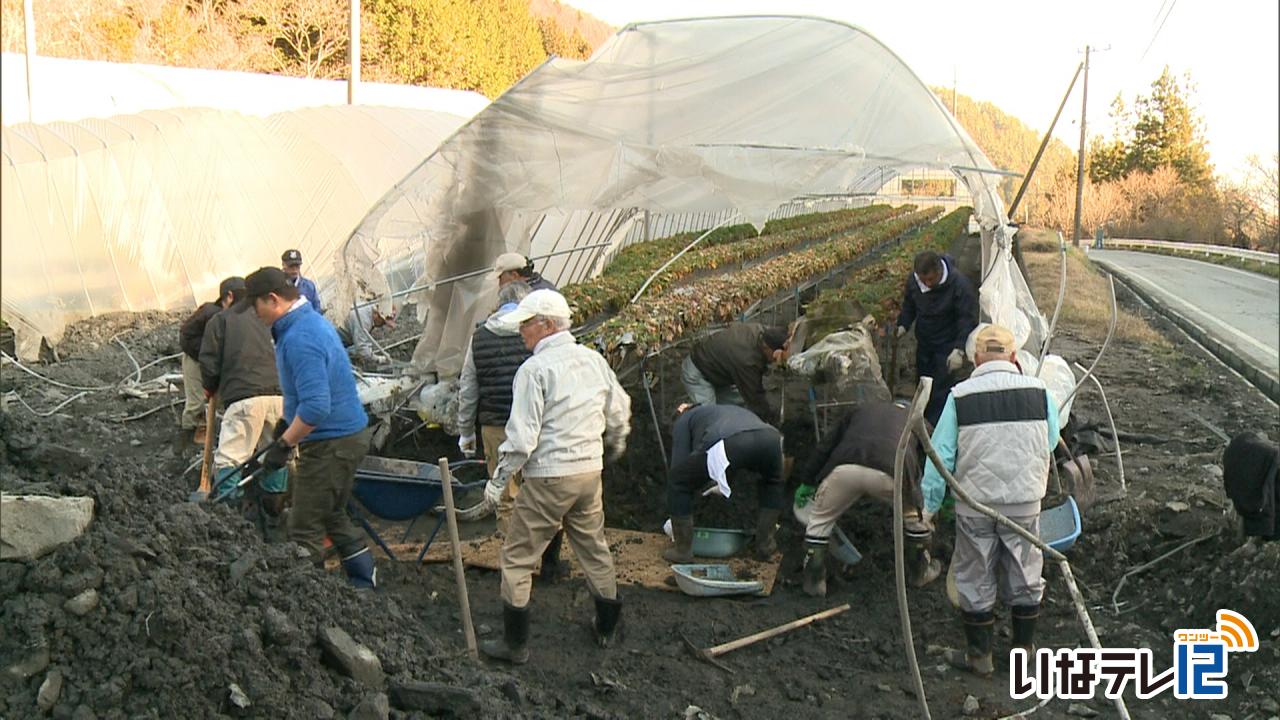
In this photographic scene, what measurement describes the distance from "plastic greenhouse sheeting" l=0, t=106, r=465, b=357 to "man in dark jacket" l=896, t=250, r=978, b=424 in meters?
6.18

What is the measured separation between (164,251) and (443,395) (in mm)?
8068

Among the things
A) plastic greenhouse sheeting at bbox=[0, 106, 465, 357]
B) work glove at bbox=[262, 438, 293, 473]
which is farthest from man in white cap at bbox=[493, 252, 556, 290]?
plastic greenhouse sheeting at bbox=[0, 106, 465, 357]

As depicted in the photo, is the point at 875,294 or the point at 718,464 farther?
the point at 875,294

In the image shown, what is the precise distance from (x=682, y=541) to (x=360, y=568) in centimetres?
209

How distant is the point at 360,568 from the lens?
5.30 m

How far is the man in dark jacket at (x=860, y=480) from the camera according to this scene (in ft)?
18.8

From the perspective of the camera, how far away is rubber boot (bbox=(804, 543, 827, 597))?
5.83 metres

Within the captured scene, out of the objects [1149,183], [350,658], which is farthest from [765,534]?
[1149,183]

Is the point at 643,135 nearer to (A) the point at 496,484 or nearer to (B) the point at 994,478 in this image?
(A) the point at 496,484

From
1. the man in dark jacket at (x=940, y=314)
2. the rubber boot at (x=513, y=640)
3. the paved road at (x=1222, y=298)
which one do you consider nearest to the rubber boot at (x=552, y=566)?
the rubber boot at (x=513, y=640)

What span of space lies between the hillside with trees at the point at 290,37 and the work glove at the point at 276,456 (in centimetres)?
2059

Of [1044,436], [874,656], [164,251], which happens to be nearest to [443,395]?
[874,656]

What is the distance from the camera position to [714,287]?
35.1 ft

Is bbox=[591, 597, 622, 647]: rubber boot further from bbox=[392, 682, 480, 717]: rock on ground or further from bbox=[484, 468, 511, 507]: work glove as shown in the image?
bbox=[392, 682, 480, 717]: rock on ground
